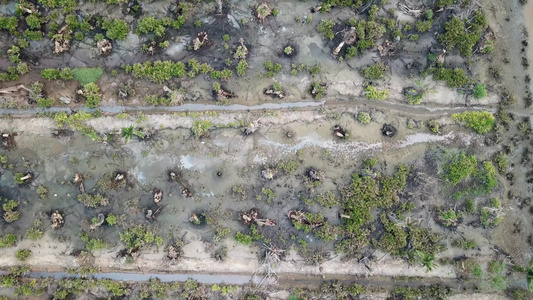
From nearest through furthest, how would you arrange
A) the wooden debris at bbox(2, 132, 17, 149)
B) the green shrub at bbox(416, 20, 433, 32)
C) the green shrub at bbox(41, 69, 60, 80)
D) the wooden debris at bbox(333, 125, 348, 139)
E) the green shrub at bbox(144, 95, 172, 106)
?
the wooden debris at bbox(2, 132, 17, 149) < the green shrub at bbox(41, 69, 60, 80) < the green shrub at bbox(144, 95, 172, 106) < the wooden debris at bbox(333, 125, 348, 139) < the green shrub at bbox(416, 20, 433, 32)

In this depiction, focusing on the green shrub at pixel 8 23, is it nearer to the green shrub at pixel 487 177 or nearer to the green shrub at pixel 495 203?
the green shrub at pixel 487 177

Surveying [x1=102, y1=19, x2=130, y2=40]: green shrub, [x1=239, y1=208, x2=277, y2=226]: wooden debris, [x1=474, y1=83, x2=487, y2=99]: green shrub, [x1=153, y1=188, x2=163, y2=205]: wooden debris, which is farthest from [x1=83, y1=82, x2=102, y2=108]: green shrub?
[x1=474, y1=83, x2=487, y2=99]: green shrub

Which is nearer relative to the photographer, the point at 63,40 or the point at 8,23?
the point at 8,23

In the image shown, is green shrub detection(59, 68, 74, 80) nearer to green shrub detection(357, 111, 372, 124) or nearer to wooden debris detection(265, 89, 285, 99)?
wooden debris detection(265, 89, 285, 99)

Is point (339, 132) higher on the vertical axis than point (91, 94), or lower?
lower

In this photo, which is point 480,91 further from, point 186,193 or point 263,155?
point 186,193

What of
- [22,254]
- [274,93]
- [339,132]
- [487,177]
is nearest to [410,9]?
[339,132]

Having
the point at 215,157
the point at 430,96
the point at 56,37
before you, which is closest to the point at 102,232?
the point at 215,157
